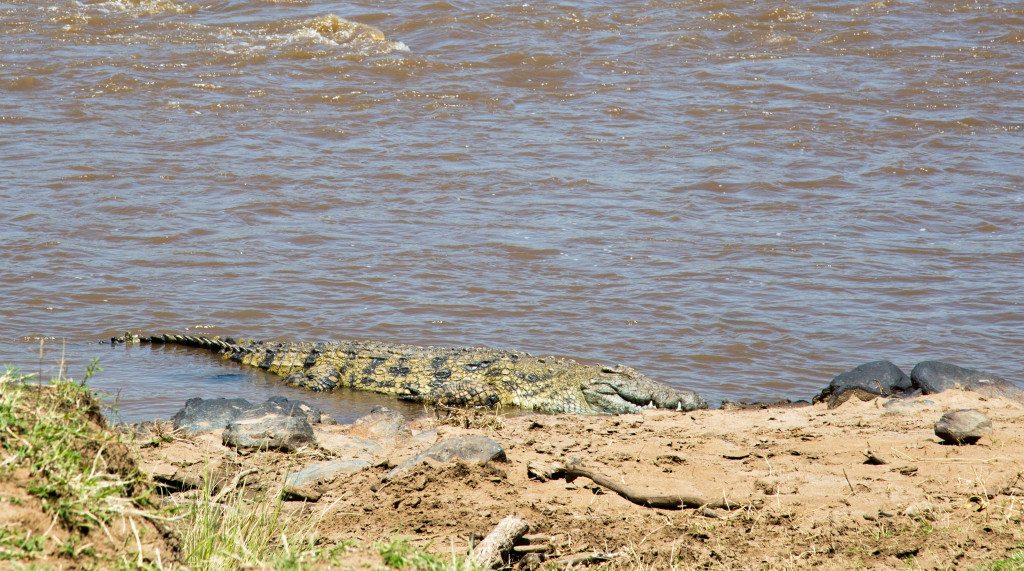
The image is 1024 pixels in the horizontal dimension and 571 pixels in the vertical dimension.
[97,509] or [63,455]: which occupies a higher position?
[63,455]

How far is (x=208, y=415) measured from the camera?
5.71m

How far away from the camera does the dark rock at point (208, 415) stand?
561 centimetres

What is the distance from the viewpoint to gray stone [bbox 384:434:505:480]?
185 inches

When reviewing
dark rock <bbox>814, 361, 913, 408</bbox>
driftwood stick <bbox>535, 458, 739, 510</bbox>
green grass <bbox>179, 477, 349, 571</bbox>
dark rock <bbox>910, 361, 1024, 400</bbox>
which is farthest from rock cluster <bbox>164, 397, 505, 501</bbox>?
dark rock <bbox>910, 361, 1024, 400</bbox>

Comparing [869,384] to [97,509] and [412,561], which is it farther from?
[97,509]

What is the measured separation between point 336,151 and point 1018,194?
23.8 feet

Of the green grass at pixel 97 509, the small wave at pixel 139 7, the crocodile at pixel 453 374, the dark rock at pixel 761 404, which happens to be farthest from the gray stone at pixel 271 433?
the small wave at pixel 139 7

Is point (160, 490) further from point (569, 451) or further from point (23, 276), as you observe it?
point (23, 276)

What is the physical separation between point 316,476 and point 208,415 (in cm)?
122

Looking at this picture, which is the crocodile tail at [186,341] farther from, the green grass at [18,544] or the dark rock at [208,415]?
the green grass at [18,544]

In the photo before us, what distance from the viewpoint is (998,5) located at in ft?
57.8

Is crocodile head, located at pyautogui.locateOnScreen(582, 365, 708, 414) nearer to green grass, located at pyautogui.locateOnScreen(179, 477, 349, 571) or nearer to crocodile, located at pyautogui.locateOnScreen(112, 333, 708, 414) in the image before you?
crocodile, located at pyautogui.locateOnScreen(112, 333, 708, 414)

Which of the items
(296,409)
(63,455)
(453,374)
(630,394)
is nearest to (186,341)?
(453,374)

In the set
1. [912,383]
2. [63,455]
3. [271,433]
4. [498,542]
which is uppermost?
[63,455]
